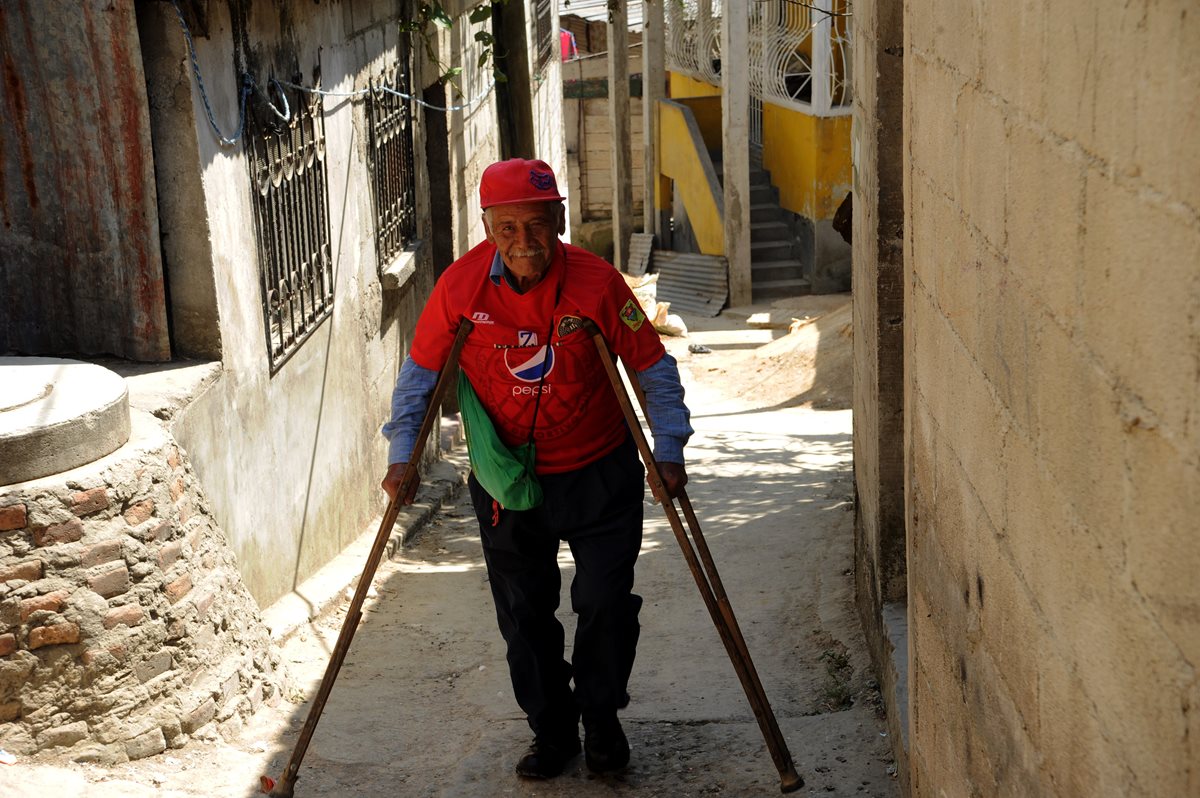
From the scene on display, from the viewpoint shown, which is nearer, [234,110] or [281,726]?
[281,726]

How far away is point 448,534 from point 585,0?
20854mm

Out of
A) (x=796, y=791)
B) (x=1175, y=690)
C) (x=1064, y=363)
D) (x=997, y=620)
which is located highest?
(x=1064, y=363)

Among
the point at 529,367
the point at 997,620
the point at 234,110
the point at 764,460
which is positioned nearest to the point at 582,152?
the point at 764,460

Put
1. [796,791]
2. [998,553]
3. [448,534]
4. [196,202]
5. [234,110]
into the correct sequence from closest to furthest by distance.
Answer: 1. [998,553]
2. [796,791]
3. [196,202]
4. [234,110]
5. [448,534]

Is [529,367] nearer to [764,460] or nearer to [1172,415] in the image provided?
[1172,415]

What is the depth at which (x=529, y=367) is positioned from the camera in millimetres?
3705

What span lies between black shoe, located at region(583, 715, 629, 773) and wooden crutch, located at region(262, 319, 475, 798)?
0.72 metres

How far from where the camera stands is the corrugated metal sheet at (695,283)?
55.4ft

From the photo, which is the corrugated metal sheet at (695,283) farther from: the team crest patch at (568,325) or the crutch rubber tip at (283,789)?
the crutch rubber tip at (283,789)

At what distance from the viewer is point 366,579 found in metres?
3.71

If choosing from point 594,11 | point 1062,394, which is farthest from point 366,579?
point 594,11

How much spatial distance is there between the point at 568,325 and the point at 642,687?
1851 mm

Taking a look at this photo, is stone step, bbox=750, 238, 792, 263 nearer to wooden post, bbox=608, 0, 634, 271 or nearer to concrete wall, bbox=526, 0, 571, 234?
concrete wall, bbox=526, 0, 571, 234

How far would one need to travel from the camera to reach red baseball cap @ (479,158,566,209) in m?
3.54
